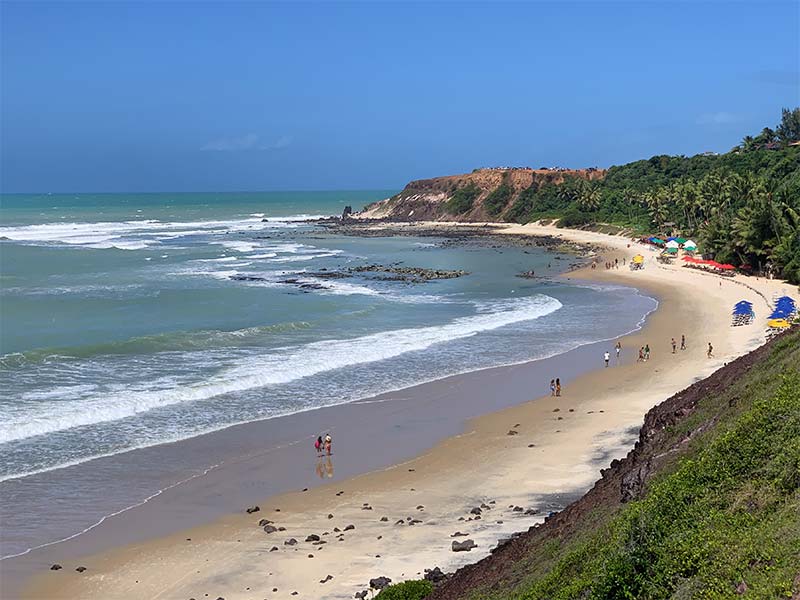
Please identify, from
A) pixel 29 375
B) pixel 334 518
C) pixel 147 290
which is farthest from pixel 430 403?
pixel 147 290

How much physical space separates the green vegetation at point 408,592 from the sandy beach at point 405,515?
1801 millimetres

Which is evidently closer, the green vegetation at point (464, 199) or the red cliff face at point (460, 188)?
the red cliff face at point (460, 188)

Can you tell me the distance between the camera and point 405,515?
1773cm

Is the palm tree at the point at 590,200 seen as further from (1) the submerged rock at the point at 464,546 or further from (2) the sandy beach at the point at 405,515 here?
(1) the submerged rock at the point at 464,546

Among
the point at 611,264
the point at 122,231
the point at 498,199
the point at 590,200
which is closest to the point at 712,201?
the point at 611,264

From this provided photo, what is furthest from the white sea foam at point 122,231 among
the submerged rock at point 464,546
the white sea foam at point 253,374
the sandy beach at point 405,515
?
the submerged rock at point 464,546

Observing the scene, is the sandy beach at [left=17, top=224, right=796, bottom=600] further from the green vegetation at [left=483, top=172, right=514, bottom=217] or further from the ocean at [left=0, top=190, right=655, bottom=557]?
the green vegetation at [left=483, top=172, right=514, bottom=217]

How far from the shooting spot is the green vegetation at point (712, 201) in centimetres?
5172

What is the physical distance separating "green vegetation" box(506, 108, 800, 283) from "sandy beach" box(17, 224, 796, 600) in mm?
25562

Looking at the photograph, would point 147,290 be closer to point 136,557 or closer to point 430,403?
point 430,403

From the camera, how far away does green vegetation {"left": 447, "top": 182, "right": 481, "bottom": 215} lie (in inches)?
5281

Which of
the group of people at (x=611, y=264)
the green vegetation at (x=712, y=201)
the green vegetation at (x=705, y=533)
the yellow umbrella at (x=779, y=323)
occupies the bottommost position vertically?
the yellow umbrella at (x=779, y=323)

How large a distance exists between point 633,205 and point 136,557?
98.4 meters

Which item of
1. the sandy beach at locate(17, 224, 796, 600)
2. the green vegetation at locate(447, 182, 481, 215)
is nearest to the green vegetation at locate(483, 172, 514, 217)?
the green vegetation at locate(447, 182, 481, 215)
